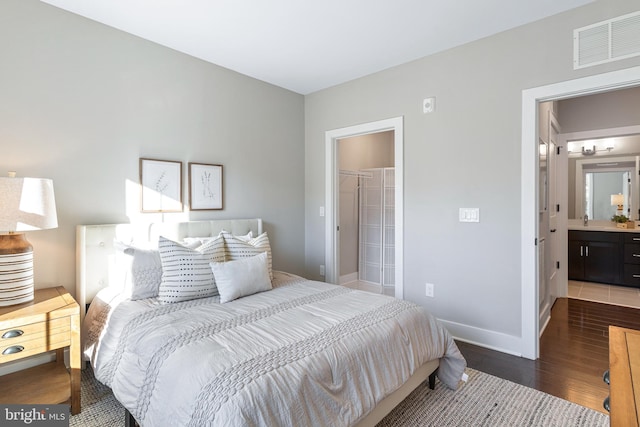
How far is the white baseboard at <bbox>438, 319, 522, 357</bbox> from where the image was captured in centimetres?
272

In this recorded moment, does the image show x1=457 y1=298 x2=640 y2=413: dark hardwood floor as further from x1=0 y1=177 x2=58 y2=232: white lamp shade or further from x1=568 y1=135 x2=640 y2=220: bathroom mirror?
x1=0 y1=177 x2=58 y2=232: white lamp shade

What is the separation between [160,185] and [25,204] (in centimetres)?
106

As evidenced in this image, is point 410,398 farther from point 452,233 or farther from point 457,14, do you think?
point 457,14

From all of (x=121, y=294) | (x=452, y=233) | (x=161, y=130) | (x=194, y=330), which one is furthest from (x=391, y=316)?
(x=161, y=130)

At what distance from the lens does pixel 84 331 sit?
2375 mm

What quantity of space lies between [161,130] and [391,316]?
2.43m

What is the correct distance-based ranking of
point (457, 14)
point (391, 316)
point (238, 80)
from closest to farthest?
point (391, 316)
point (457, 14)
point (238, 80)

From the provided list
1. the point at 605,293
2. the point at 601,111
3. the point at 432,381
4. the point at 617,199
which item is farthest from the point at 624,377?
the point at 617,199

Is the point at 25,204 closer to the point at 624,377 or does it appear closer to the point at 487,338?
the point at 624,377

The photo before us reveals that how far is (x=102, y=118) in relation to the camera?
8.40 feet

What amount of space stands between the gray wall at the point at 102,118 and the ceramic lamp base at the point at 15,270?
294mm

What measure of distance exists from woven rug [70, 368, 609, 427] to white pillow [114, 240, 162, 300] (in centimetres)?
67

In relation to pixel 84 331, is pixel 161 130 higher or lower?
higher

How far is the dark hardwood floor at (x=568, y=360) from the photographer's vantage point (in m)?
2.20
